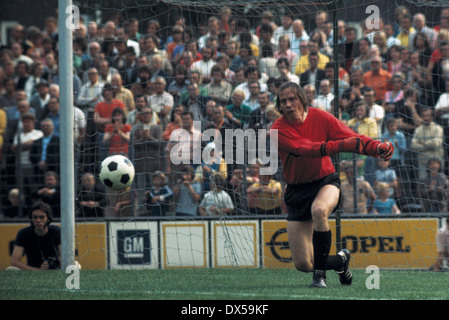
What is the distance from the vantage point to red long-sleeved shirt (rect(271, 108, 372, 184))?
7289 millimetres

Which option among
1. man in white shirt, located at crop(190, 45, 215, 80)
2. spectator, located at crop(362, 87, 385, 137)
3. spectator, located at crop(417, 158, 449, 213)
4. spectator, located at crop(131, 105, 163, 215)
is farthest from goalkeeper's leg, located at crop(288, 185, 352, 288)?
man in white shirt, located at crop(190, 45, 215, 80)

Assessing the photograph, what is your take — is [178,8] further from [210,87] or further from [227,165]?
[227,165]

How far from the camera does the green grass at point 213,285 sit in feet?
21.9

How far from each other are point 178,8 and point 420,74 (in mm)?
3738

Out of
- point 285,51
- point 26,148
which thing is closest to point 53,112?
point 26,148

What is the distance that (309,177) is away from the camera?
293 inches

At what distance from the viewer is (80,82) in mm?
12453

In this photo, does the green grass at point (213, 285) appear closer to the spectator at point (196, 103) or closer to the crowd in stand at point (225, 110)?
the crowd in stand at point (225, 110)

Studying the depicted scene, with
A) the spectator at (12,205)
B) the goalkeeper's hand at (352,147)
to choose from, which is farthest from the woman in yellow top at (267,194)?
the goalkeeper's hand at (352,147)

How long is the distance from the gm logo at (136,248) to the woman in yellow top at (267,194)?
5.08ft

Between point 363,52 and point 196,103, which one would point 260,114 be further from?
point 363,52

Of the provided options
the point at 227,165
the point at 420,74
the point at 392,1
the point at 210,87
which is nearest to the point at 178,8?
the point at 210,87

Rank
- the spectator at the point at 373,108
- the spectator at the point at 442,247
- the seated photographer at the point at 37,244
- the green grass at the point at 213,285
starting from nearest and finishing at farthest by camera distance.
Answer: the green grass at the point at 213,285 < the spectator at the point at 442,247 < the seated photographer at the point at 37,244 < the spectator at the point at 373,108

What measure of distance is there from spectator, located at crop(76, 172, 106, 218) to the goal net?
0.07 ft
